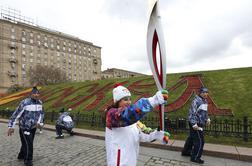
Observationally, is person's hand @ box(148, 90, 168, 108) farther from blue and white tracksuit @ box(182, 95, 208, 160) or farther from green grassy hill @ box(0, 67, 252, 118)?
green grassy hill @ box(0, 67, 252, 118)

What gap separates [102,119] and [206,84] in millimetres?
9209

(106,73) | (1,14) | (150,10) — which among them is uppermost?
(1,14)

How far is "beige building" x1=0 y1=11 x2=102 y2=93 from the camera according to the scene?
67.8 meters

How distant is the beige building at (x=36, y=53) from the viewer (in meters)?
67.8

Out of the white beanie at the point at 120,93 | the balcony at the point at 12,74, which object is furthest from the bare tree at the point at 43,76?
the white beanie at the point at 120,93

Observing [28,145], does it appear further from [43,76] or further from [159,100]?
[43,76]

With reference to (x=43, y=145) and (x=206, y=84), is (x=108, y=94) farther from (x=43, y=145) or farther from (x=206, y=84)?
(x=43, y=145)

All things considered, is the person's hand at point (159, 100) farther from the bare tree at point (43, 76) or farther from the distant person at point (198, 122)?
the bare tree at point (43, 76)

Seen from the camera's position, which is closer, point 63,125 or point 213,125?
point 213,125

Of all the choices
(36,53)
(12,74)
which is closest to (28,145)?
(12,74)

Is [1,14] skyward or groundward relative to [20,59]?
skyward

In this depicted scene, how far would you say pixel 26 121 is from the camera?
5.36 meters

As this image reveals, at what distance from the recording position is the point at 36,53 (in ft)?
251

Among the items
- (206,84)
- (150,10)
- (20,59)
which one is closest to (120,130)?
(150,10)
